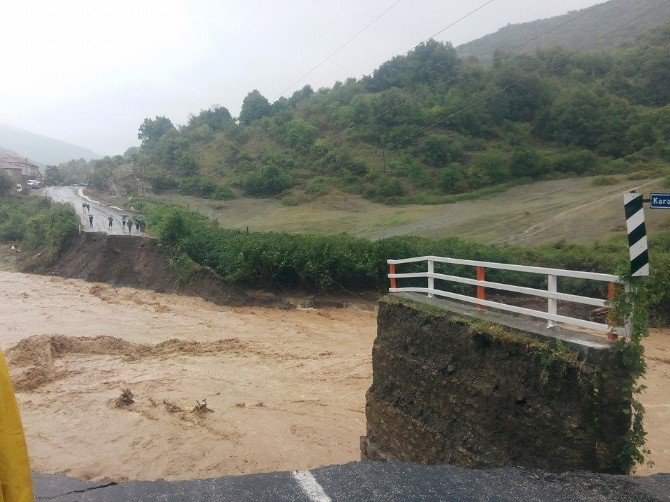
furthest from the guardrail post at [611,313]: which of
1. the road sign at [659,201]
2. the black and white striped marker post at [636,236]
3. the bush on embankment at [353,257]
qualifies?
the bush on embankment at [353,257]

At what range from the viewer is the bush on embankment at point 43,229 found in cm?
3459

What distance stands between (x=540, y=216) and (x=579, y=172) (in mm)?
8548

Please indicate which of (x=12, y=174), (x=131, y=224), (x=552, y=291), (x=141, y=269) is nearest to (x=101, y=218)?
(x=131, y=224)

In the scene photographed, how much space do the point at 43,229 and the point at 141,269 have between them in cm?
1095

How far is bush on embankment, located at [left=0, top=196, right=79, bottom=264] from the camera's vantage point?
34.6 m

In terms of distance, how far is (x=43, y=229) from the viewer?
120 feet

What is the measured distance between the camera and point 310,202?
1484 inches

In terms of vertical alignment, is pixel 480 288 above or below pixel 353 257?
above

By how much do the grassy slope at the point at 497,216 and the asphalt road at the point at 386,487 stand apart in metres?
17.3

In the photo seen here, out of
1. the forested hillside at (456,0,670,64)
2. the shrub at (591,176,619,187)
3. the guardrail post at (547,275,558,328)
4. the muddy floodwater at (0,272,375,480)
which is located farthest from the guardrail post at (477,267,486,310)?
the forested hillside at (456,0,670,64)

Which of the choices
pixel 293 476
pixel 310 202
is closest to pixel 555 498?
pixel 293 476

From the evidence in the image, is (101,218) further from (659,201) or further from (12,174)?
(659,201)

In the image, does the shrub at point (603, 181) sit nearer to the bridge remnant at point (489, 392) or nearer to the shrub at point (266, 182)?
the bridge remnant at point (489, 392)

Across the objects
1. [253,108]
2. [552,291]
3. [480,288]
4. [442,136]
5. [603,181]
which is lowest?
[480,288]
